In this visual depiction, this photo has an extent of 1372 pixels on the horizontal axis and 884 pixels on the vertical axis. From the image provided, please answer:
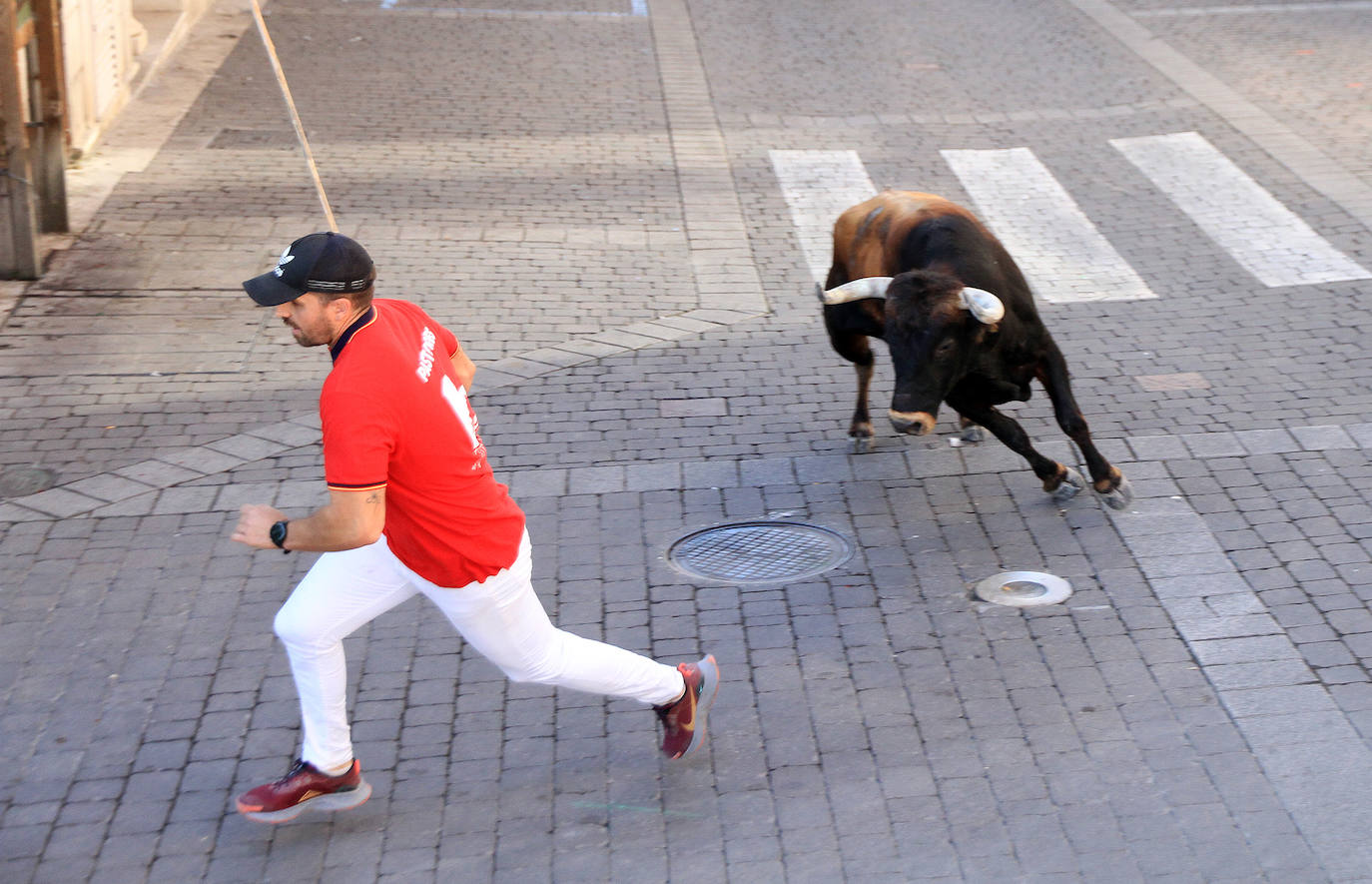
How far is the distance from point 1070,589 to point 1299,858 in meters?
1.86

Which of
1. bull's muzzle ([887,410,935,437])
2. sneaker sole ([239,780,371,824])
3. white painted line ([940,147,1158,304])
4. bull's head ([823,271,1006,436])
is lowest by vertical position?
sneaker sole ([239,780,371,824])

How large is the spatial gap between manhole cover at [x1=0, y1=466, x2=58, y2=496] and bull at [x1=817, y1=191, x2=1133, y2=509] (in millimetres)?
4224

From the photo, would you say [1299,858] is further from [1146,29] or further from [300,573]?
[1146,29]

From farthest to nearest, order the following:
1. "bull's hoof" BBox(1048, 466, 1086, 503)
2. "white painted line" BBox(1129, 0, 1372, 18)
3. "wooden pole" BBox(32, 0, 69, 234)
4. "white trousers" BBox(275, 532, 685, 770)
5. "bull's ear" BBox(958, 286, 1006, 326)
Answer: "white painted line" BBox(1129, 0, 1372, 18) < "wooden pole" BBox(32, 0, 69, 234) < "bull's hoof" BBox(1048, 466, 1086, 503) < "bull's ear" BBox(958, 286, 1006, 326) < "white trousers" BBox(275, 532, 685, 770)

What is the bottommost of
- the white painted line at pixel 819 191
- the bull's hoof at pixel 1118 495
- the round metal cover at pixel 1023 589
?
the white painted line at pixel 819 191

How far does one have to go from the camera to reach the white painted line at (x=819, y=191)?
10.9 m

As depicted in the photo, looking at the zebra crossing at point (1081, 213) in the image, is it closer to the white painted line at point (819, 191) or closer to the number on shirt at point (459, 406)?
the white painted line at point (819, 191)

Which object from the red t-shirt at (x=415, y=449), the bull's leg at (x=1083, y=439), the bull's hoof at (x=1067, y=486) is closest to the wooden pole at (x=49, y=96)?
the red t-shirt at (x=415, y=449)

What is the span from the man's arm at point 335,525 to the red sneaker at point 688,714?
1.40 meters

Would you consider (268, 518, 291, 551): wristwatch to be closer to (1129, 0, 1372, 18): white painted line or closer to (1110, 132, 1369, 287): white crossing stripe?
(1110, 132, 1369, 287): white crossing stripe

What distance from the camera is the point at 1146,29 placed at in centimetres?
1728

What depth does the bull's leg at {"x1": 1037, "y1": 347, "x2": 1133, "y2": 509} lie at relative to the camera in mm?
6977

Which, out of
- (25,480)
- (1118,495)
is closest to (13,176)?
(25,480)

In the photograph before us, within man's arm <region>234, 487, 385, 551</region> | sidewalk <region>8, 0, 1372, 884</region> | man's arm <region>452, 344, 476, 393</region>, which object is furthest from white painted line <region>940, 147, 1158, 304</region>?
man's arm <region>234, 487, 385, 551</region>
